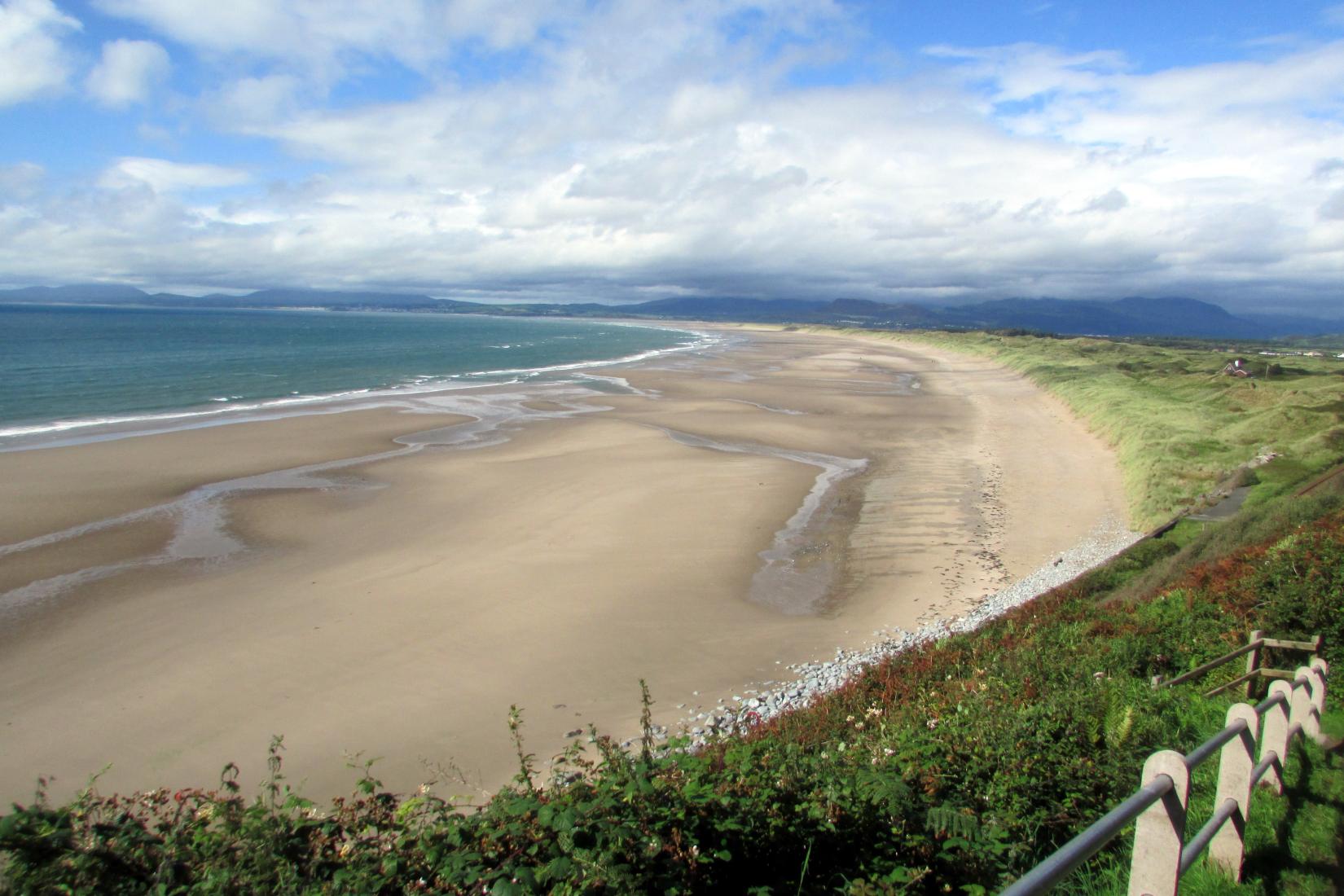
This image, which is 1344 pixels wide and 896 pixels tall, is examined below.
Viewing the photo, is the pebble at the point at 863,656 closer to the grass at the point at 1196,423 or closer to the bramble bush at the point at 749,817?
the bramble bush at the point at 749,817

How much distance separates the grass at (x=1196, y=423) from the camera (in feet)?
61.9

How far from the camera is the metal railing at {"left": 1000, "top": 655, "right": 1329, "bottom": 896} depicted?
7.51 ft

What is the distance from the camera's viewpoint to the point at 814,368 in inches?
2456

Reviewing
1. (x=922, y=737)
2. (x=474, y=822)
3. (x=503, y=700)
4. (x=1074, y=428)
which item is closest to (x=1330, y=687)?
(x=922, y=737)

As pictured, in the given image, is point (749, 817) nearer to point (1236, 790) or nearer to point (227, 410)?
point (1236, 790)

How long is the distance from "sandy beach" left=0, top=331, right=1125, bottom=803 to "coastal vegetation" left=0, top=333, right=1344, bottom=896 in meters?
1.66

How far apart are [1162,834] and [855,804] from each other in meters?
1.68

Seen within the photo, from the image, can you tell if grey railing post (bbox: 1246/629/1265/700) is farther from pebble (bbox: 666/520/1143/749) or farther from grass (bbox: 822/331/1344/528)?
grass (bbox: 822/331/1344/528)

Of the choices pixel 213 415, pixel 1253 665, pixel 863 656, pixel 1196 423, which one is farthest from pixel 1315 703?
pixel 213 415

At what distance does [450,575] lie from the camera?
1450 cm

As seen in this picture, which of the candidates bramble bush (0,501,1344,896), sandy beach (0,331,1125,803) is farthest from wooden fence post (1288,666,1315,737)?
sandy beach (0,331,1125,803)

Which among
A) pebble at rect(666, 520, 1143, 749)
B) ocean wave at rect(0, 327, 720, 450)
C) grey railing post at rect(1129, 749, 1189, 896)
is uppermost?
grey railing post at rect(1129, 749, 1189, 896)

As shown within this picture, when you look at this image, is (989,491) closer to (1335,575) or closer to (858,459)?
(858,459)

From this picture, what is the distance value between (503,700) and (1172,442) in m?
22.6
